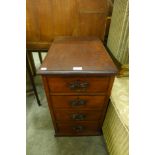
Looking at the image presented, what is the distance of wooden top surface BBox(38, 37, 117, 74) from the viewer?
83cm

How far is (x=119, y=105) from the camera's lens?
2.99 feet

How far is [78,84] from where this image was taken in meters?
0.89

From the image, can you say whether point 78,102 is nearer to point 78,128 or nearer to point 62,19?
point 78,128

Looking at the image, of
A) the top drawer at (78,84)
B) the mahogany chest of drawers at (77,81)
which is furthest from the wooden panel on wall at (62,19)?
the top drawer at (78,84)

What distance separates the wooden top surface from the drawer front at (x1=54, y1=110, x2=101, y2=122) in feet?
1.17

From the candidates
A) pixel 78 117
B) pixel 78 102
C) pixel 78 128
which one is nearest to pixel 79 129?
pixel 78 128

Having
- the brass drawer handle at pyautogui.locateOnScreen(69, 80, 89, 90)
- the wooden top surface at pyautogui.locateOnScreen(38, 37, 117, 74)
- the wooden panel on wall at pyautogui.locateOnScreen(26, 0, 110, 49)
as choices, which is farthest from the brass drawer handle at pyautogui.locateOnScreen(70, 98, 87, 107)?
the wooden panel on wall at pyautogui.locateOnScreen(26, 0, 110, 49)

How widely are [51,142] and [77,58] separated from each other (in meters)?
0.75

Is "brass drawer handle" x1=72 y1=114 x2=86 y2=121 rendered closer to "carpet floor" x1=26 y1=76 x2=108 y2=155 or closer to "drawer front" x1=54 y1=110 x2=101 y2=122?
"drawer front" x1=54 y1=110 x2=101 y2=122
